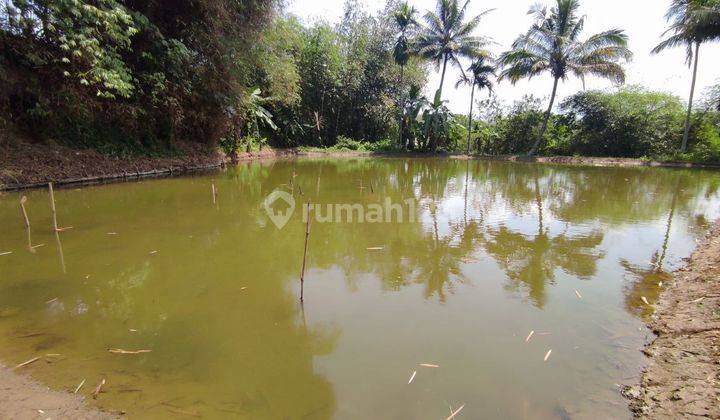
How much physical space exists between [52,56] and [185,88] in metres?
4.02

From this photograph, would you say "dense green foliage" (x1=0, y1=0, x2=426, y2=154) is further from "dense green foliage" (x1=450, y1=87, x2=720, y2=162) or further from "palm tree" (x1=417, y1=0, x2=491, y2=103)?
"dense green foliage" (x1=450, y1=87, x2=720, y2=162)

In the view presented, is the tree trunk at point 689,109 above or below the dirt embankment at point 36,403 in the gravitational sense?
above

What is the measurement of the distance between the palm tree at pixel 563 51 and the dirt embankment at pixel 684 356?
20.2m

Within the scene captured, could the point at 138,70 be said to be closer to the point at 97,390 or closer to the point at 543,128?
the point at 97,390

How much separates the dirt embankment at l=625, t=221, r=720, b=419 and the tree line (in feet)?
36.4

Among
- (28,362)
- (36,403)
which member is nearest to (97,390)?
(36,403)

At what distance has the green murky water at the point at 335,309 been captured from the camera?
2.46m

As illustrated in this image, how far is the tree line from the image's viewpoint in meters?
9.38

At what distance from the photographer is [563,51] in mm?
20781

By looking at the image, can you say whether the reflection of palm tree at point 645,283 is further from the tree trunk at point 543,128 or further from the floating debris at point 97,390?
the tree trunk at point 543,128

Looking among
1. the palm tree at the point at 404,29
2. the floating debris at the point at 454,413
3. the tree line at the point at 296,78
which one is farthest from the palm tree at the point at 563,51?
the floating debris at the point at 454,413

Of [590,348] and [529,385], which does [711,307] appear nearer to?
[590,348]

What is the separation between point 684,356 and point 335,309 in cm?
272

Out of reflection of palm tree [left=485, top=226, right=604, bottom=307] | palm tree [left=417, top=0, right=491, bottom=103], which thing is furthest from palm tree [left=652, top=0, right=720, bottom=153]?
reflection of palm tree [left=485, top=226, right=604, bottom=307]
